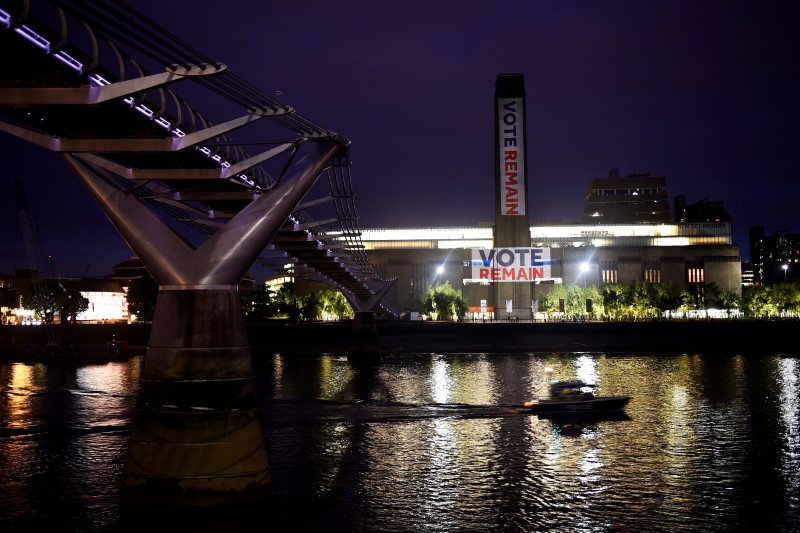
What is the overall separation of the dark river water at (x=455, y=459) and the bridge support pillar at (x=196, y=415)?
0.94m

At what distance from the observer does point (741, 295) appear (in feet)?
589

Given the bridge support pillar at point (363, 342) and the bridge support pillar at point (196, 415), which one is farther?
the bridge support pillar at point (363, 342)

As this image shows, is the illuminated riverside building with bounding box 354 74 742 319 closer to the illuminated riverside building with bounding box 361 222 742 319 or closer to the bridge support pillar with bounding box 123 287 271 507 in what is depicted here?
the illuminated riverside building with bounding box 361 222 742 319

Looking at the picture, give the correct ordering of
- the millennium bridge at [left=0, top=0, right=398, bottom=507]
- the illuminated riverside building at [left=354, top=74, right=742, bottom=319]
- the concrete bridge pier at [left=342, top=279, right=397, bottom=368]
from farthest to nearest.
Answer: the illuminated riverside building at [left=354, top=74, right=742, bottom=319], the concrete bridge pier at [left=342, top=279, right=397, bottom=368], the millennium bridge at [left=0, top=0, right=398, bottom=507]

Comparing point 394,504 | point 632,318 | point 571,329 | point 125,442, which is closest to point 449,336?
point 571,329

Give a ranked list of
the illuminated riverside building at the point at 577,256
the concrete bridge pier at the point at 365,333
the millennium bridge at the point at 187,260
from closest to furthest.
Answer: the millennium bridge at the point at 187,260 → the concrete bridge pier at the point at 365,333 → the illuminated riverside building at the point at 577,256

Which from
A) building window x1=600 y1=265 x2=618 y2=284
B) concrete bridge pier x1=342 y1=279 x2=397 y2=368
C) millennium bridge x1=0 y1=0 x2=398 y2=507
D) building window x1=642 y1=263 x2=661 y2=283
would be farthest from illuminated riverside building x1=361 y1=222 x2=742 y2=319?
millennium bridge x1=0 y1=0 x2=398 y2=507

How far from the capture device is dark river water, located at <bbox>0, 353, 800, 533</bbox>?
26.5 m

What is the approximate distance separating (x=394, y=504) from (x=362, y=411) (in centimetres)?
2305

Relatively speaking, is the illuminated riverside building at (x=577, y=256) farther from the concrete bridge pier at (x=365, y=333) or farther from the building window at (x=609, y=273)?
the concrete bridge pier at (x=365, y=333)

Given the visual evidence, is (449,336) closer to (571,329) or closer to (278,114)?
(571,329)

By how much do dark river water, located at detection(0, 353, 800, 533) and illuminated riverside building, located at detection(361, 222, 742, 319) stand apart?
384ft

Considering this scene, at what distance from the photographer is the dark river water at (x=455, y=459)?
2653cm

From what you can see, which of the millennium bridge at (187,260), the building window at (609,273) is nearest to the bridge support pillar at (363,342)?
the millennium bridge at (187,260)
